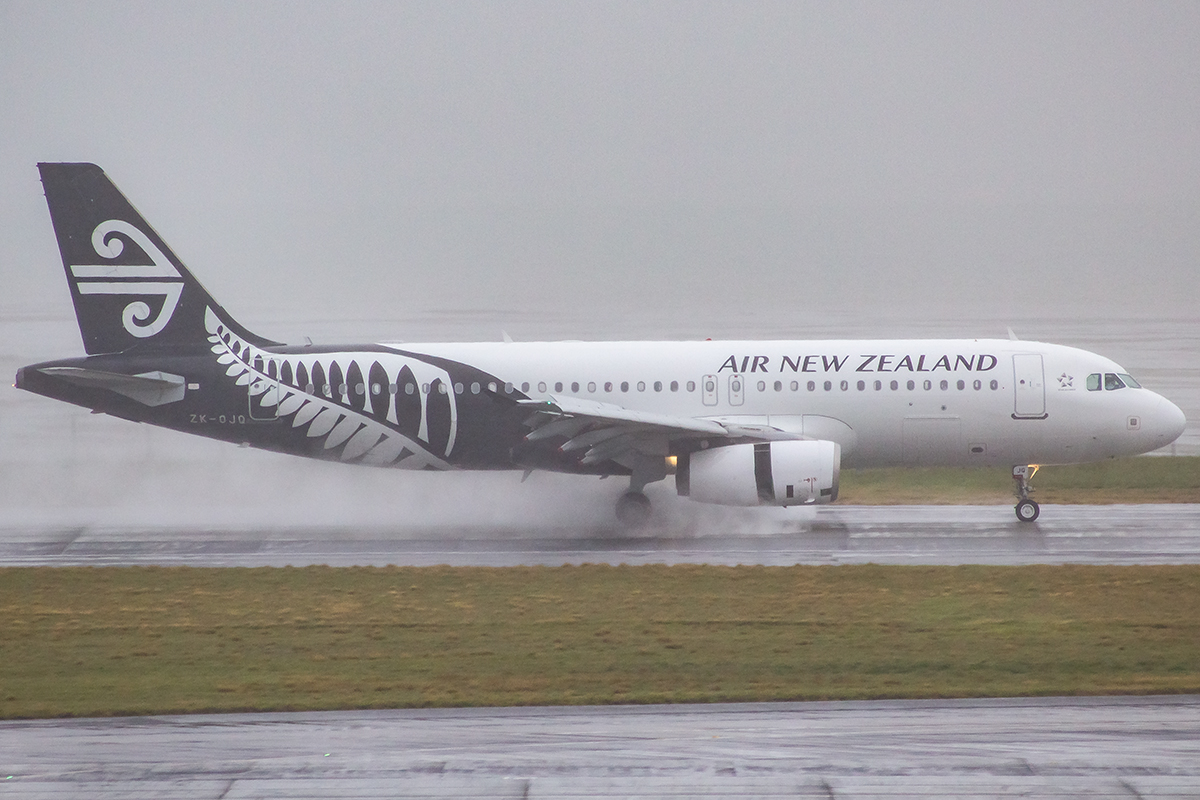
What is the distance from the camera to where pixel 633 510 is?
76.4ft

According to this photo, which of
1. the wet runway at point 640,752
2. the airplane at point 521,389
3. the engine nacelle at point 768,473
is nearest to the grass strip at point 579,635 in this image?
the wet runway at point 640,752

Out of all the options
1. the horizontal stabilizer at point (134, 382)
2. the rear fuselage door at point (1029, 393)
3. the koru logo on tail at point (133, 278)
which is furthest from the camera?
the koru logo on tail at point (133, 278)

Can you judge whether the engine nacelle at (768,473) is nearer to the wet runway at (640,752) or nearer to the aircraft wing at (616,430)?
the aircraft wing at (616,430)

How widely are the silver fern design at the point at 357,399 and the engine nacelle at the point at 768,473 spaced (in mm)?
5094

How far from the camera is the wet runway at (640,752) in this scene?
8828 mm

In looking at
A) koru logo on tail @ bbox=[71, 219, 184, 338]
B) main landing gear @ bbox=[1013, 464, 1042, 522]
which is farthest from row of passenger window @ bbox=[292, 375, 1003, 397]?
koru logo on tail @ bbox=[71, 219, 184, 338]

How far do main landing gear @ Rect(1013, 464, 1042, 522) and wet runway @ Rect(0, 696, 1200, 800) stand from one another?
12382 millimetres

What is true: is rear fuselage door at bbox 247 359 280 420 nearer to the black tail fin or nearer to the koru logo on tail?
the black tail fin

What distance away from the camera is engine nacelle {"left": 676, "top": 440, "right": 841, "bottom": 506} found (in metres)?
21.7

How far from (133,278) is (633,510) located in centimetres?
1068

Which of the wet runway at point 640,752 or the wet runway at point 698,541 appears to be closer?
the wet runway at point 640,752

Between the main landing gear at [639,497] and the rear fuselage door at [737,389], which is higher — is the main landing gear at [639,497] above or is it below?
below

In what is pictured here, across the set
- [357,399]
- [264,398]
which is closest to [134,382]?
[264,398]

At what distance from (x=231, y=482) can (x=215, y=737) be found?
61.9 ft
